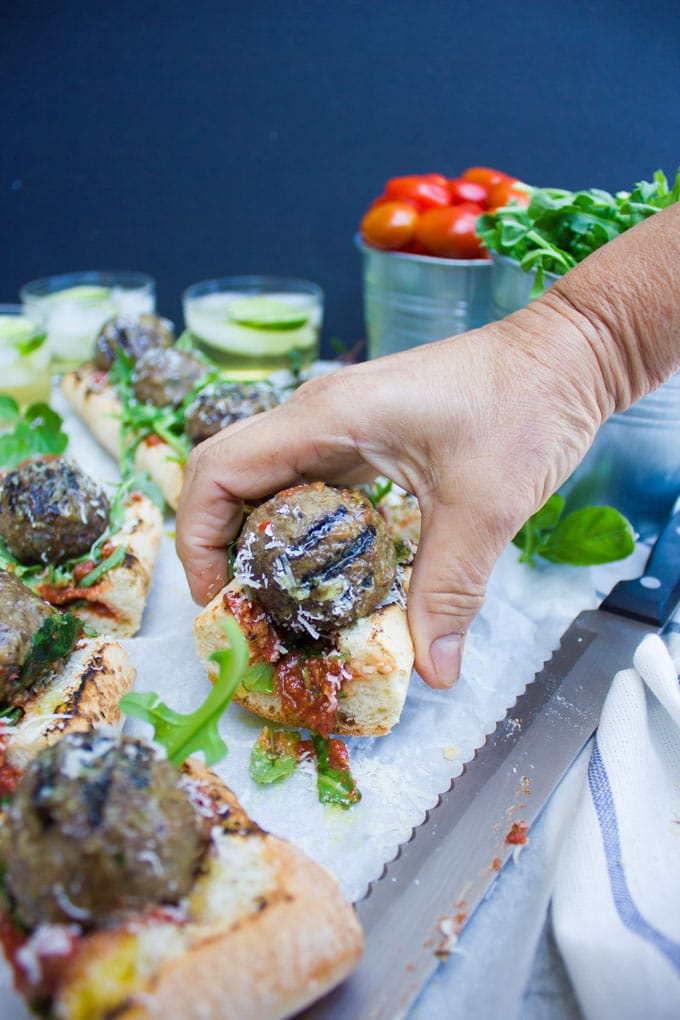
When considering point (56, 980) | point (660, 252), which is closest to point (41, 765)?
point (56, 980)

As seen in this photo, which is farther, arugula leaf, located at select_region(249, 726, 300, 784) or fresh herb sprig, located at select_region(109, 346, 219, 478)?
fresh herb sprig, located at select_region(109, 346, 219, 478)

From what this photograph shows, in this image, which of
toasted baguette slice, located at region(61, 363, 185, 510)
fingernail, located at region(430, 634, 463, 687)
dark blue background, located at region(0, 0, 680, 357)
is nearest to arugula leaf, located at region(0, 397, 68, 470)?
toasted baguette slice, located at region(61, 363, 185, 510)

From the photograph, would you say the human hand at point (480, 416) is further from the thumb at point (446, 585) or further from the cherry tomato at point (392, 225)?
the cherry tomato at point (392, 225)

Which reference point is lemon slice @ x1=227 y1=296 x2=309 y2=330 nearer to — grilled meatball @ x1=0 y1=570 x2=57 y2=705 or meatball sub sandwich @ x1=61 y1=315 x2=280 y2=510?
meatball sub sandwich @ x1=61 y1=315 x2=280 y2=510

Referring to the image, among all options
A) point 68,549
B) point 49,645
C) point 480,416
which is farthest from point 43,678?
point 480,416

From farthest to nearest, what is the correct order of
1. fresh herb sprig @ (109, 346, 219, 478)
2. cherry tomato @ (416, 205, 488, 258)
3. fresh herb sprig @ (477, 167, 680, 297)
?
1. cherry tomato @ (416, 205, 488, 258)
2. fresh herb sprig @ (109, 346, 219, 478)
3. fresh herb sprig @ (477, 167, 680, 297)

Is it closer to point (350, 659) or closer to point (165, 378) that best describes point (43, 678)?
point (350, 659)
